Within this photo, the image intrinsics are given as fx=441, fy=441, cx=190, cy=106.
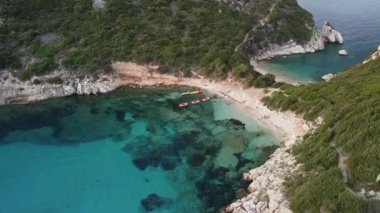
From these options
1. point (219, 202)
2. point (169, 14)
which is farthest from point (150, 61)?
point (219, 202)

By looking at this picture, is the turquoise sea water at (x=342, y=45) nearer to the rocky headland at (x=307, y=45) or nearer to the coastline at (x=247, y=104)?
the rocky headland at (x=307, y=45)

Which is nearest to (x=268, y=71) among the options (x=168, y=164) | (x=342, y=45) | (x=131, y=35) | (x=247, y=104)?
(x=247, y=104)

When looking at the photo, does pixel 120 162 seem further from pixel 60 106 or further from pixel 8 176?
pixel 60 106

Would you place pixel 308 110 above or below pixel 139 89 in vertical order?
above

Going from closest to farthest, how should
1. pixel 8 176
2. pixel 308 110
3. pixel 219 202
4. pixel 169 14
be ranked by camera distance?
pixel 219 202
pixel 8 176
pixel 308 110
pixel 169 14

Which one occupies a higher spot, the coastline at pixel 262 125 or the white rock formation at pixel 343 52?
the coastline at pixel 262 125

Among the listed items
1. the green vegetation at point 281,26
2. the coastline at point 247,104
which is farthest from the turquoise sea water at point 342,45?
the coastline at point 247,104

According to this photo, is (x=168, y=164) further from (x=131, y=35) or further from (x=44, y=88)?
(x=131, y=35)
